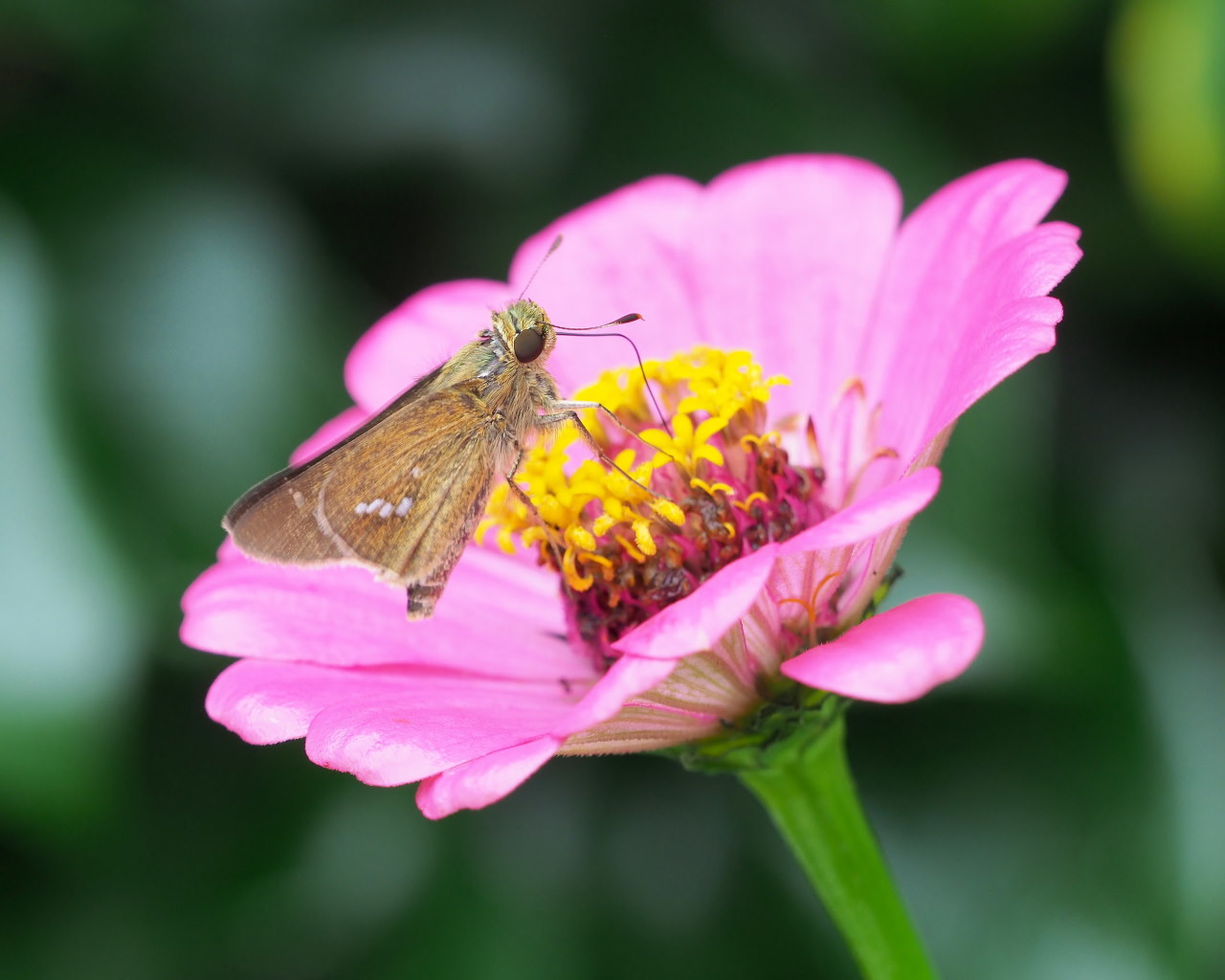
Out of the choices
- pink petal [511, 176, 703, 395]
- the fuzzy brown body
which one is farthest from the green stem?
pink petal [511, 176, 703, 395]

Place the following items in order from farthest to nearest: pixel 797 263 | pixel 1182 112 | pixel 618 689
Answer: pixel 1182 112 < pixel 797 263 < pixel 618 689

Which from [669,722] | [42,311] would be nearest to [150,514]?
[42,311]

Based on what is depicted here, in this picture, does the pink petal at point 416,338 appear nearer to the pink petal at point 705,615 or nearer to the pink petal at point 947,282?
the pink petal at point 947,282

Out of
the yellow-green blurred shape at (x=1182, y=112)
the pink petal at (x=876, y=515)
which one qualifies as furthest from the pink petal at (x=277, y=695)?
the yellow-green blurred shape at (x=1182, y=112)

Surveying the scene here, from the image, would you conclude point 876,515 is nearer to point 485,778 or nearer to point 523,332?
point 485,778

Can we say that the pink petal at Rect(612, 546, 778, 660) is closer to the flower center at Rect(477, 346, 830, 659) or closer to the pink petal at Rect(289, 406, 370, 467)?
the flower center at Rect(477, 346, 830, 659)

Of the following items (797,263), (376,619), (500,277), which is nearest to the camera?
(376,619)

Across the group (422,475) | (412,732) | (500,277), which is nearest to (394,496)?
(422,475)
